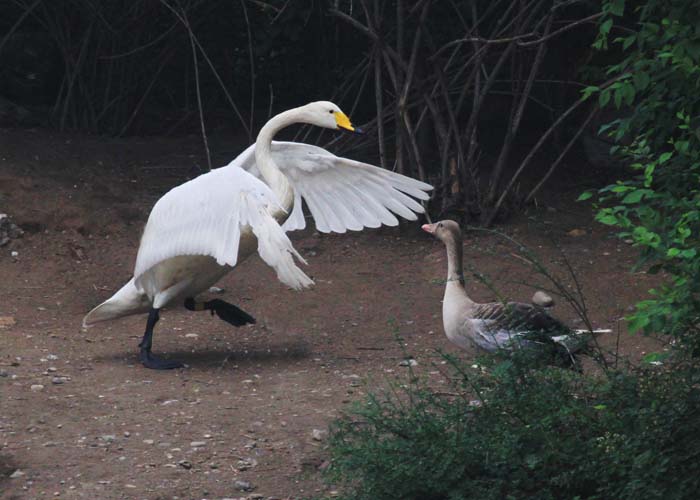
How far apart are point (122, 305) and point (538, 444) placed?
3.26m

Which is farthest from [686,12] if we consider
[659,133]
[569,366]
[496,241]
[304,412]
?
[496,241]

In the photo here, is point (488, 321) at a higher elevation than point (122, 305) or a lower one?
higher

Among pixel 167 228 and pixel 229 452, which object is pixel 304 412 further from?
pixel 167 228

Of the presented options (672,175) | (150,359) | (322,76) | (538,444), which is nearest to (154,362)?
(150,359)

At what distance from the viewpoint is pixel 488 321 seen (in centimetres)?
554

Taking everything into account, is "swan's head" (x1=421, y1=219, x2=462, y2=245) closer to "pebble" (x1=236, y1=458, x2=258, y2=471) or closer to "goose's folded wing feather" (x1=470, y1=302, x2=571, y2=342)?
"goose's folded wing feather" (x1=470, y1=302, x2=571, y2=342)

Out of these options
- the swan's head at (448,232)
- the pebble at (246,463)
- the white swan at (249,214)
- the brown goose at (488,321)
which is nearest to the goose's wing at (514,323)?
the brown goose at (488,321)

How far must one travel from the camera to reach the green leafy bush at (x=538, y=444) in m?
3.87

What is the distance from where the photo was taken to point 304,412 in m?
5.52

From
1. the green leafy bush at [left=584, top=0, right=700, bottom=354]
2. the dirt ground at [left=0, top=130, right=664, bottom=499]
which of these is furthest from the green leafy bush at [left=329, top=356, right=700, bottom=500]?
the dirt ground at [left=0, top=130, right=664, bottom=499]

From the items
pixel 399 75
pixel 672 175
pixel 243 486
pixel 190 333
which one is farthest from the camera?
pixel 399 75

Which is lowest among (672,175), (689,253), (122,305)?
(122,305)

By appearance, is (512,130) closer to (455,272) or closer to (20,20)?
(455,272)

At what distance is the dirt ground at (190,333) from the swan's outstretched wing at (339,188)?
651mm
